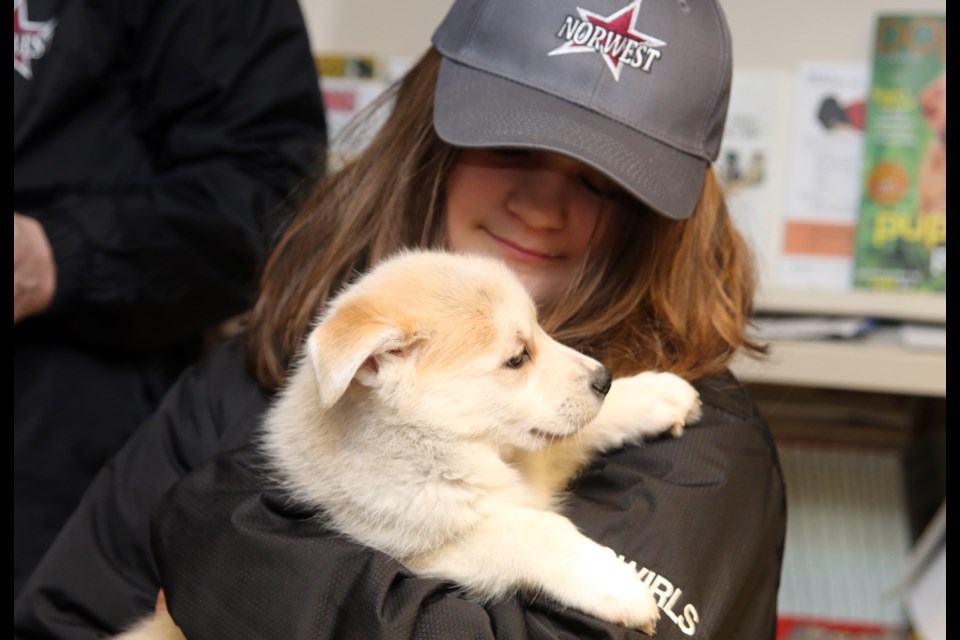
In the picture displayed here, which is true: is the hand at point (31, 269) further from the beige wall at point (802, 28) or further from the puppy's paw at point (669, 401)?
the beige wall at point (802, 28)

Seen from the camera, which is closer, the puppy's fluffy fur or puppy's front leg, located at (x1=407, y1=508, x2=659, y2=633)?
puppy's front leg, located at (x1=407, y1=508, x2=659, y2=633)

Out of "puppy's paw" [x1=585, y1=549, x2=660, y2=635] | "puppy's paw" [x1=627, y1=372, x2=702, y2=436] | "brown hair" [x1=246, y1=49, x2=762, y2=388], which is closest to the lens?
"puppy's paw" [x1=585, y1=549, x2=660, y2=635]

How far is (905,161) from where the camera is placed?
2334 millimetres

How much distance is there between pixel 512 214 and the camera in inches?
63.9

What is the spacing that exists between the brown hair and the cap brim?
130mm

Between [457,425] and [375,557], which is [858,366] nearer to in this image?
[457,425]

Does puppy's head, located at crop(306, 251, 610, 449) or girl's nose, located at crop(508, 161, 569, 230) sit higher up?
girl's nose, located at crop(508, 161, 569, 230)

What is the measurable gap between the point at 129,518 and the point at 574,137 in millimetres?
867

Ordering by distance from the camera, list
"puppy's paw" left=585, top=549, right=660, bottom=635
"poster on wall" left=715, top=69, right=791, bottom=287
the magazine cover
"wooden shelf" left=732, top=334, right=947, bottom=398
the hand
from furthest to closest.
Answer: "poster on wall" left=715, top=69, right=791, bottom=287, the magazine cover, "wooden shelf" left=732, top=334, right=947, bottom=398, the hand, "puppy's paw" left=585, top=549, right=660, bottom=635

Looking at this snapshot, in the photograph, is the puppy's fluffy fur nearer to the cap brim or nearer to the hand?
the cap brim

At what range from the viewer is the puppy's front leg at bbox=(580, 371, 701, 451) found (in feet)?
4.62

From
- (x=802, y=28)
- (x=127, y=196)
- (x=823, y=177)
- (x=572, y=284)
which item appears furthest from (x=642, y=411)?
(x=802, y=28)

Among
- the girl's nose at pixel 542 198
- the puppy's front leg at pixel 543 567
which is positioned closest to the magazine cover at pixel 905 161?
the girl's nose at pixel 542 198

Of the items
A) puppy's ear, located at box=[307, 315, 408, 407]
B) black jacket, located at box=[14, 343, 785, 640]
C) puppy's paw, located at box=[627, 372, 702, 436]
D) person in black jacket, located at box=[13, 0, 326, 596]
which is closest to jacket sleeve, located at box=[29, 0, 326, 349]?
person in black jacket, located at box=[13, 0, 326, 596]
